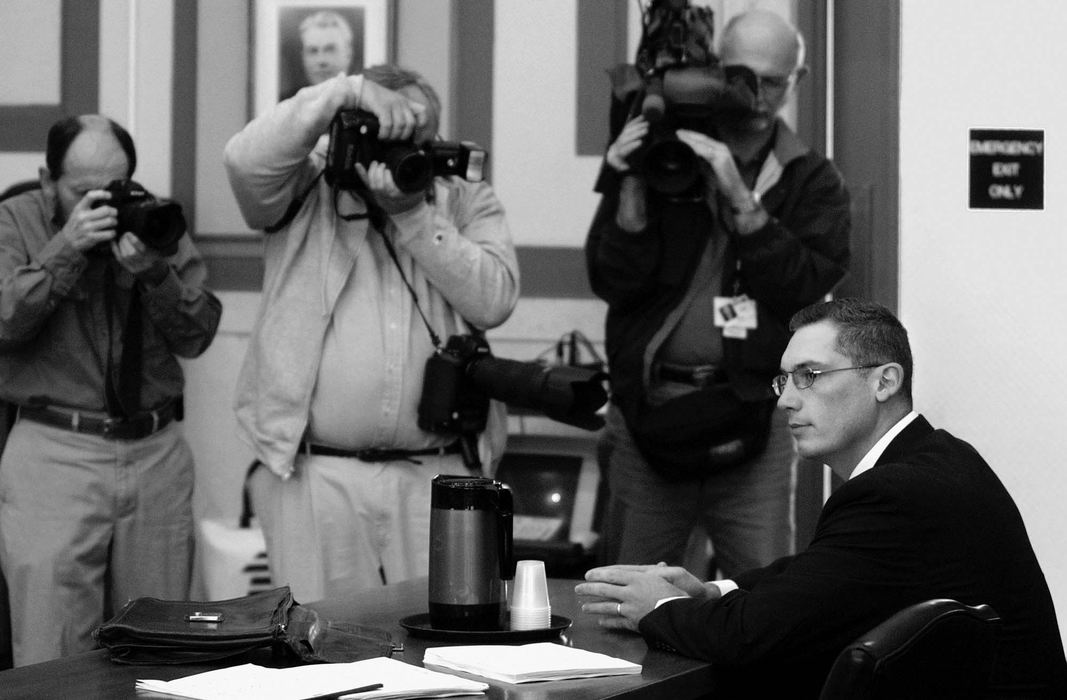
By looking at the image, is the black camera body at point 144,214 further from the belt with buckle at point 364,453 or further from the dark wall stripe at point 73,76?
the dark wall stripe at point 73,76

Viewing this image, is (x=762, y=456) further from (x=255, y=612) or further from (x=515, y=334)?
(x=255, y=612)

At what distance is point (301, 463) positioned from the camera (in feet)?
9.35

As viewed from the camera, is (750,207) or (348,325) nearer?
(348,325)

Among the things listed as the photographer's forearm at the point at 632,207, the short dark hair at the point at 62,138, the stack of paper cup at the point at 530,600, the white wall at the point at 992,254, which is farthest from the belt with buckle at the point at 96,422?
the white wall at the point at 992,254

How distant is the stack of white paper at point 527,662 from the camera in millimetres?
1661

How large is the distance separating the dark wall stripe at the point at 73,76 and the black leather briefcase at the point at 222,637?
2653mm

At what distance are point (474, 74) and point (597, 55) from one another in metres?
0.34

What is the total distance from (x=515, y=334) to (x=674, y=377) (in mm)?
947

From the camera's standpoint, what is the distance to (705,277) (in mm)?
3125

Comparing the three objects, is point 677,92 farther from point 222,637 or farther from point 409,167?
point 222,637

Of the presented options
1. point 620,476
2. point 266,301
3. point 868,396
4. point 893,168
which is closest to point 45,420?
point 266,301

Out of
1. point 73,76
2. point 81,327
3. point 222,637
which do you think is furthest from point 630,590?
point 73,76

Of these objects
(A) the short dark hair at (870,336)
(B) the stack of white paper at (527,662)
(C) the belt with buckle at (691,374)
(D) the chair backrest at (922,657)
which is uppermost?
(A) the short dark hair at (870,336)

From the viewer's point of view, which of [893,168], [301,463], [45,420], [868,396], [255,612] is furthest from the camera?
[893,168]
